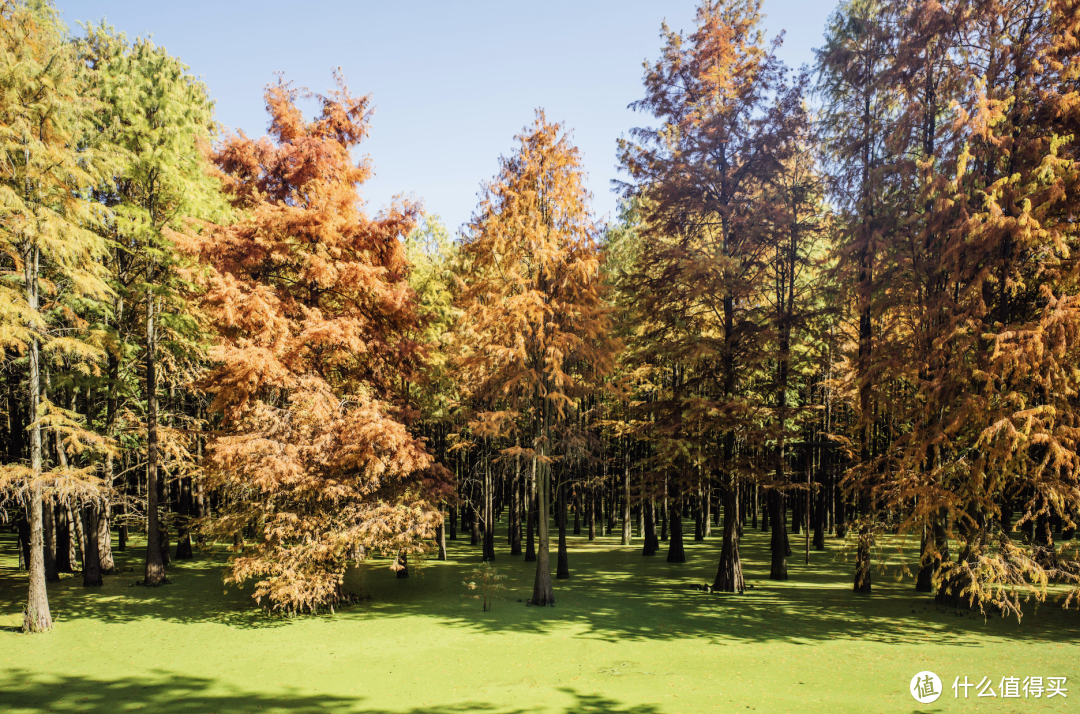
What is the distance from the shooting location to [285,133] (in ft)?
58.2

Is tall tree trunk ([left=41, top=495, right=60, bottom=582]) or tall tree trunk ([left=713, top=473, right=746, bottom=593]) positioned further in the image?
tall tree trunk ([left=41, top=495, right=60, bottom=582])

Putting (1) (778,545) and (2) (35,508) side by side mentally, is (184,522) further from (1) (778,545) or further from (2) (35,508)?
(1) (778,545)

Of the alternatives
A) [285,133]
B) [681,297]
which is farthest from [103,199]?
[681,297]

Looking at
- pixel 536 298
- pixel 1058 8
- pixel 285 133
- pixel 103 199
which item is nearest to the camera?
pixel 1058 8

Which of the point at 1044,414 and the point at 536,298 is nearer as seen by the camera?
the point at 1044,414

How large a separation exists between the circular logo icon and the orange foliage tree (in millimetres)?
10836

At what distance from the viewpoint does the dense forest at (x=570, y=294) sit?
13242 mm

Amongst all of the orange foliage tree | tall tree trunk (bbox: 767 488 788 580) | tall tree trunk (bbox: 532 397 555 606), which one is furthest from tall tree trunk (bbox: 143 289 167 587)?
tall tree trunk (bbox: 767 488 788 580)

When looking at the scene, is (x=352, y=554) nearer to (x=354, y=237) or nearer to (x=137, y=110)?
(x=354, y=237)

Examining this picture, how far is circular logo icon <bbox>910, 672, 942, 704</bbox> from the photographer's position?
29.8 feet

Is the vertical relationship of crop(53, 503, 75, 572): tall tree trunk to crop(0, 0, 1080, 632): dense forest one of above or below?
below

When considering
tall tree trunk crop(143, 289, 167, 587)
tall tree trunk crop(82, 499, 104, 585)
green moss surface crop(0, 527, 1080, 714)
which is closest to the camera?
green moss surface crop(0, 527, 1080, 714)

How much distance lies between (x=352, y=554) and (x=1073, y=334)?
55.9ft
